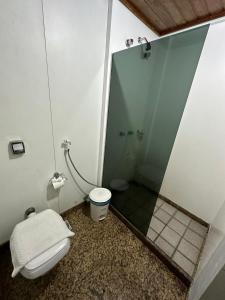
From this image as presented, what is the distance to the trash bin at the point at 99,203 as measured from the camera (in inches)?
62.1

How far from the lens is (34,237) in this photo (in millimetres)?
1047

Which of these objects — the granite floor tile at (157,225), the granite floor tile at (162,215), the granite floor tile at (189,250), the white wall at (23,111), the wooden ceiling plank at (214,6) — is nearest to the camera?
the white wall at (23,111)


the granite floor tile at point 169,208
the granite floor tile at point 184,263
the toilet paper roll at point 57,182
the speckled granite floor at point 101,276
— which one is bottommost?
the speckled granite floor at point 101,276

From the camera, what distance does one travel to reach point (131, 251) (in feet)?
4.68

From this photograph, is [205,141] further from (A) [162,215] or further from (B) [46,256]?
(B) [46,256]

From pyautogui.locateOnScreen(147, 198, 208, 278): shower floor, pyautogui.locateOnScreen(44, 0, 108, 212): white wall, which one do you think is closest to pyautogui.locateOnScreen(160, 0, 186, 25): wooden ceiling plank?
pyautogui.locateOnScreen(44, 0, 108, 212): white wall

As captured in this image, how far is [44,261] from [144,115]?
57.8 inches

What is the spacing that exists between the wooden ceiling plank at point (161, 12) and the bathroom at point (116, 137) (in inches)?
0.6

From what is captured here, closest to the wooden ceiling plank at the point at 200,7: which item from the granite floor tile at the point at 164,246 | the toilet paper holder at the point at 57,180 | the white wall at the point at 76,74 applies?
the white wall at the point at 76,74

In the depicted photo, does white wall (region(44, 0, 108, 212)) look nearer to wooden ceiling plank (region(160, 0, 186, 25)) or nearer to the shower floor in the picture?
wooden ceiling plank (region(160, 0, 186, 25))

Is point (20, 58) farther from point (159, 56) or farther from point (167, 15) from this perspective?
point (167, 15)

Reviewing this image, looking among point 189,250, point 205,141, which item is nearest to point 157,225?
point 189,250

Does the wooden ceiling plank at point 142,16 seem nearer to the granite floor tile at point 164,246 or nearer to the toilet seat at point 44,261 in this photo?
the toilet seat at point 44,261

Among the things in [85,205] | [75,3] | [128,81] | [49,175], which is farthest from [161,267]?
[75,3]
